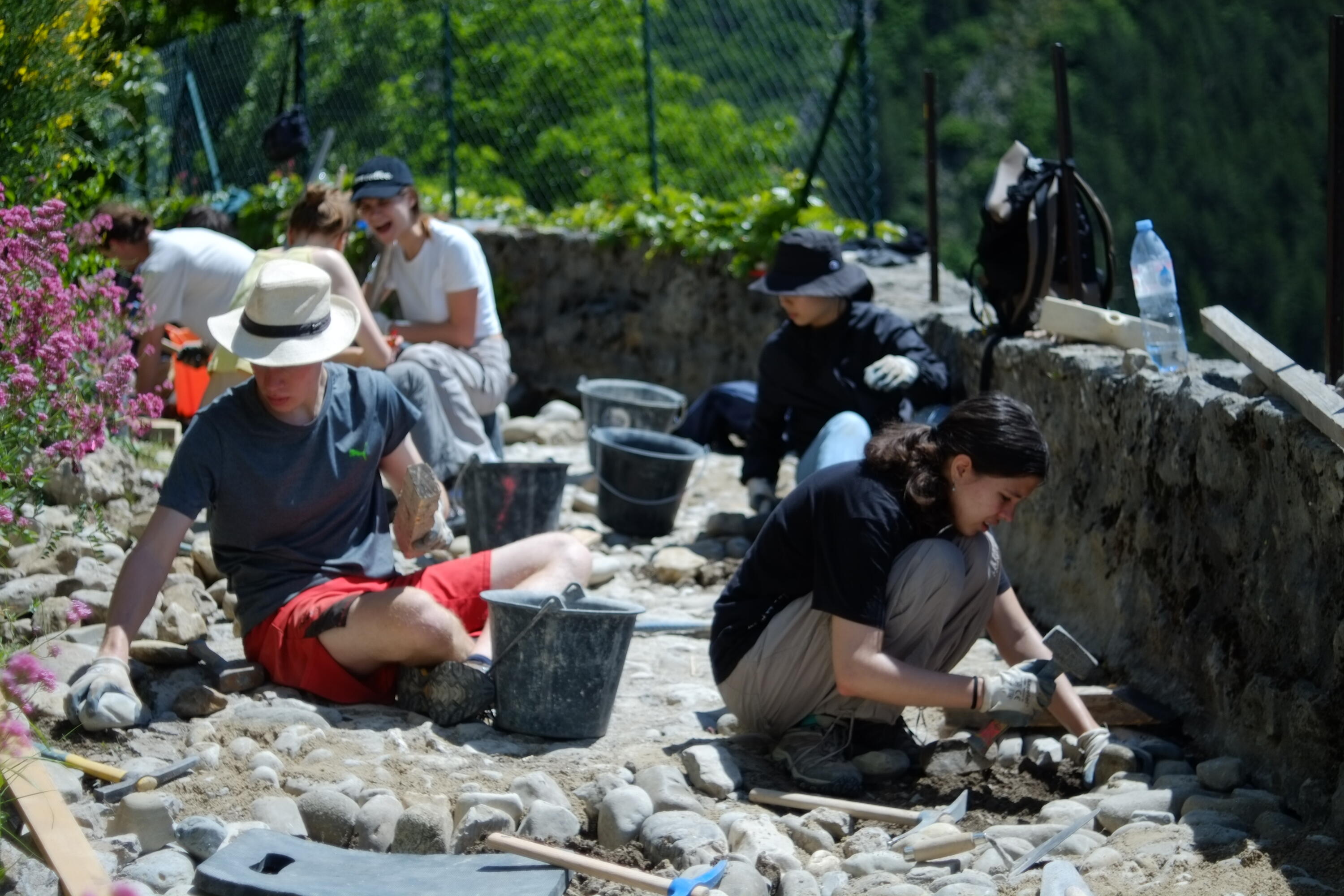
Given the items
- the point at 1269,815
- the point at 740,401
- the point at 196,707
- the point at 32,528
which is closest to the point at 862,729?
the point at 1269,815

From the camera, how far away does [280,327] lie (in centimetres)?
372

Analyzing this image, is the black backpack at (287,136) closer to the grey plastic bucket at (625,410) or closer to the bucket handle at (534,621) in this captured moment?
the grey plastic bucket at (625,410)

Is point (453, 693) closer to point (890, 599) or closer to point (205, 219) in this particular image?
point (890, 599)

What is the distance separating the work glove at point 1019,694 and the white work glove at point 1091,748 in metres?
0.15

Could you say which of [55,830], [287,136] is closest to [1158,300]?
[55,830]

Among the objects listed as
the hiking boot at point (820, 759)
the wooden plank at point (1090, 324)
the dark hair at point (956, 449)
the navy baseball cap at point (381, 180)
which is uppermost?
the navy baseball cap at point (381, 180)

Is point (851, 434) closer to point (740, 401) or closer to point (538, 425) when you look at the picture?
point (740, 401)

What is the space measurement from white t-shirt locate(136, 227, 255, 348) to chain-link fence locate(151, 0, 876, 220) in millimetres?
3773

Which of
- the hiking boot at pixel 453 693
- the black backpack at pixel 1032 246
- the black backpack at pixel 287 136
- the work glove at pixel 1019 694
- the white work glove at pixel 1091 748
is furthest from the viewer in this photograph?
the black backpack at pixel 287 136

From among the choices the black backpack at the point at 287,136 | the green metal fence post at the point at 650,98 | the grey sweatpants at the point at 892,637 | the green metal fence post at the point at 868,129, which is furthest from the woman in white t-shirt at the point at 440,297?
the black backpack at the point at 287,136

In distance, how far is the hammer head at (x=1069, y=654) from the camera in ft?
12.2

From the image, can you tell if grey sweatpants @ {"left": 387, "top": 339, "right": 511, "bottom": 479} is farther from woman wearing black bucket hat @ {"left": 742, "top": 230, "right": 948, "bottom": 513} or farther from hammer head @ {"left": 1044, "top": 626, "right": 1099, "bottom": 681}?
hammer head @ {"left": 1044, "top": 626, "right": 1099, "bottom": 681}

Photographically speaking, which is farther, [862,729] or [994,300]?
[994,300]

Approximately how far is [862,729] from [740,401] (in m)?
3.19
